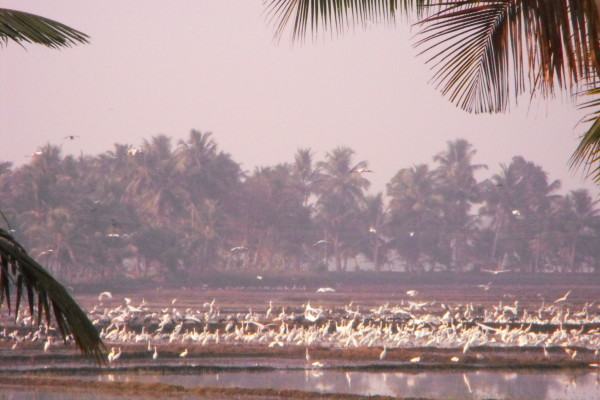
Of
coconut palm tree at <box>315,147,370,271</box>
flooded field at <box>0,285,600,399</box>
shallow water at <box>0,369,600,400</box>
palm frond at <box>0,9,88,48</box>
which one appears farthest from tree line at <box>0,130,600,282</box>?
palm frond at <box>0,9,88,48</box>

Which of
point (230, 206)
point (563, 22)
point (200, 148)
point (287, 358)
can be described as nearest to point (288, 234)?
point (230, 206)

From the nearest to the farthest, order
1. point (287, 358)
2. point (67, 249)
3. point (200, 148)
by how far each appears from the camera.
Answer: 1. point (287, 358)
2. point (67, 249)
3. point (200, 148)

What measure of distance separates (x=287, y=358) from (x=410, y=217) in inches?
2330

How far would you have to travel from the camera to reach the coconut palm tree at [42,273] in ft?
14.1

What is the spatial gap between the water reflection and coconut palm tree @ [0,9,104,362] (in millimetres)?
14488

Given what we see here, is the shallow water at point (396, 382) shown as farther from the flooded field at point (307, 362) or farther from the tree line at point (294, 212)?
the tree line at point (294, 212)

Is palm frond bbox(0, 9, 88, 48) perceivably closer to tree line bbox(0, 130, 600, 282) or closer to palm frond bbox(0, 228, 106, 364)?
palm frond bbox(0, 228, 106, 364)

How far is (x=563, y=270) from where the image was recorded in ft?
285

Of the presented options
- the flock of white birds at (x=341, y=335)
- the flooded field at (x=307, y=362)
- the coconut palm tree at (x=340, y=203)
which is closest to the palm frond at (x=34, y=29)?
the flooded field at (x=307, y=362)

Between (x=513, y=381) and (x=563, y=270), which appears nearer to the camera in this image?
(x=513, y=381)

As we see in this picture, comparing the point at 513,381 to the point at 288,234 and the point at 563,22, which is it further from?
the point at 288,234

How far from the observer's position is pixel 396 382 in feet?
67.4

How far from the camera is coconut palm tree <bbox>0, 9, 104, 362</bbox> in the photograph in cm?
429

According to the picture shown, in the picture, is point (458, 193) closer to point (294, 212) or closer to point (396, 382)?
point (294, 212)
